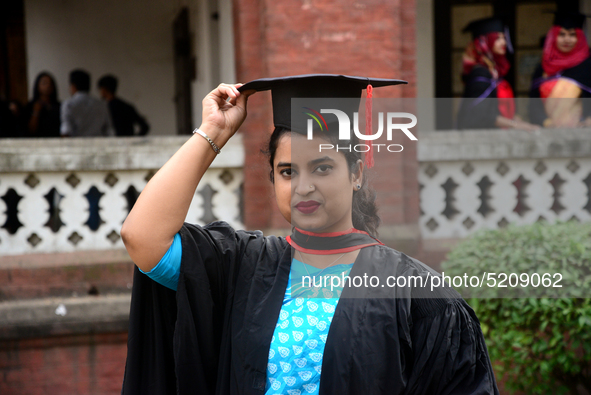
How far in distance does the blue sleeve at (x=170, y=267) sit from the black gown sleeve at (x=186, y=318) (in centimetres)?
2

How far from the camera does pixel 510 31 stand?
268 inches

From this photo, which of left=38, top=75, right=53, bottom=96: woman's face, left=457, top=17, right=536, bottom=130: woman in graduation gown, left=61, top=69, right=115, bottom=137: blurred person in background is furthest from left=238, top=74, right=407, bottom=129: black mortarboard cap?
left=38, top=75, right=53, bottom=96: woman's face

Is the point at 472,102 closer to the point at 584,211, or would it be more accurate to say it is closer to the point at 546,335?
the point at 584,211

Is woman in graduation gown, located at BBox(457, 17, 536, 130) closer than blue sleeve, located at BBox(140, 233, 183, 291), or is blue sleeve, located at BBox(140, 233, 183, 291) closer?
blue sleeve, located at BBox(140, 233, 183, 291)

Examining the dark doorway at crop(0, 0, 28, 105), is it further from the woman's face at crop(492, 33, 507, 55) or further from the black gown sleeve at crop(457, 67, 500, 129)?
the woman's face at crop(492, 33, 507, 55)

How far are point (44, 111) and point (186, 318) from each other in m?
5.04

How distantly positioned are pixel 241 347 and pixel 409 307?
20.6 inches

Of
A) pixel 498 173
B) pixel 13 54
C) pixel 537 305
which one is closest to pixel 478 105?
pixel 498 173

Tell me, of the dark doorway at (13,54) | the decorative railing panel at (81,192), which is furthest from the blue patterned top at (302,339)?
the dark doorway at (13,54)

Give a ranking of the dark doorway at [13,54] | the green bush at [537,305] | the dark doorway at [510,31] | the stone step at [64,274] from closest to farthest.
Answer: the green bush at [537,305] → the stone step at [64,274] → the dark doorway at [510,31] → the dark doorway at [13,54]

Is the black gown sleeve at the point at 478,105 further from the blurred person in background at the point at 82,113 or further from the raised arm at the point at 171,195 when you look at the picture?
the blurred person in background at the point at 82,113

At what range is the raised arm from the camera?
69.4 inches

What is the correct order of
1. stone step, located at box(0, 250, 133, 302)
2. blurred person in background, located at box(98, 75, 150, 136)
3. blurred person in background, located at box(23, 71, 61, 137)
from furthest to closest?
blurred person in background, located at box(98, 75, 150, 136) → blurred person in background, located at box(23, 71, 61, 137) → stone step, located at box(0, 250, 133, 302)

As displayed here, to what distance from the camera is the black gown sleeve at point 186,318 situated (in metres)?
1.85
